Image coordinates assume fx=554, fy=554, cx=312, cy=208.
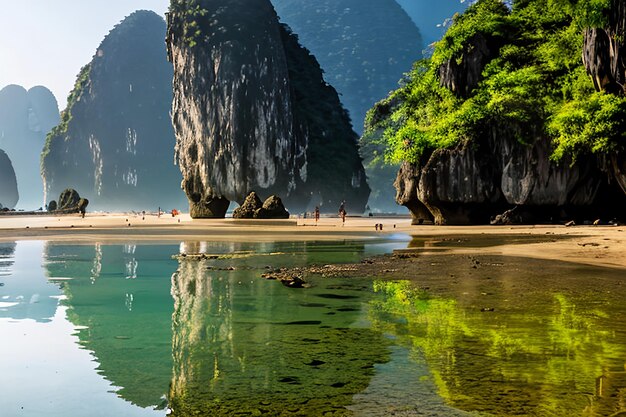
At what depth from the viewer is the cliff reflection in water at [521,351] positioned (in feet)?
12.4

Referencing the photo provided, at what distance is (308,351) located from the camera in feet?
17.7

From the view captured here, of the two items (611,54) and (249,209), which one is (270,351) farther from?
(249,209)

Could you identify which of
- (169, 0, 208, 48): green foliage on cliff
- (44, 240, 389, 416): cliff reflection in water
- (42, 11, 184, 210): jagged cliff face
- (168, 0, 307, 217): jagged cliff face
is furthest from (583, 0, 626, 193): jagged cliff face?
(42, 11, 184, 210): jagged cliff face

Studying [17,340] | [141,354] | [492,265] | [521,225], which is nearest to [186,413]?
[141,354]

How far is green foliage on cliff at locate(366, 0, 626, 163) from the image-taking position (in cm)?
2883

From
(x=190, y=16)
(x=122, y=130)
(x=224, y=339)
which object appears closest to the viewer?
(x=224, y=339)

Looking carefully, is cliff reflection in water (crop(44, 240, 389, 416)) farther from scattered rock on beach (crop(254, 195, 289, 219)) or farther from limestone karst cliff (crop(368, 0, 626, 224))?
scattered rock on beach (crop(254, 195, 289, 219))

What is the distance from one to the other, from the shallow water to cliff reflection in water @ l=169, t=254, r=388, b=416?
0.9 inches

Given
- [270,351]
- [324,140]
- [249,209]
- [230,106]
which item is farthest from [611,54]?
[324,140]

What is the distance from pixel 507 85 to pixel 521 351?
96.7ft

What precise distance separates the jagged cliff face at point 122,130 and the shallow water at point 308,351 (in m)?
169

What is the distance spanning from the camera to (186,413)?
3.71 m

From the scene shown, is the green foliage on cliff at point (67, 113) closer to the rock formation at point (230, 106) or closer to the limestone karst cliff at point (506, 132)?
the rock formation at point (230, 106)

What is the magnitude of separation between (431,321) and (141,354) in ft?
10.9
